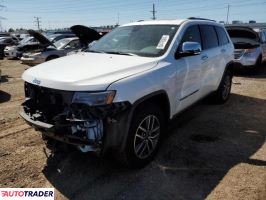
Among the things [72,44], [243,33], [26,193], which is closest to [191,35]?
[26,193]

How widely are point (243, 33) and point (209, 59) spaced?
24.5 ft

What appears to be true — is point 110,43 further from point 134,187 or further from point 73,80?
point 134,187

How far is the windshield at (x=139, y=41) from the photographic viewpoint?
423cm

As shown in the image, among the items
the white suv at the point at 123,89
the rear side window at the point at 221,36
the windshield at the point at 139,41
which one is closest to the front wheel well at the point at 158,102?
the white suv at the point at 123,89

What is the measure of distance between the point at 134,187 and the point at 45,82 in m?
1.58

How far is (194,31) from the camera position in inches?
197

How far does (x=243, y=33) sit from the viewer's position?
39.0ft

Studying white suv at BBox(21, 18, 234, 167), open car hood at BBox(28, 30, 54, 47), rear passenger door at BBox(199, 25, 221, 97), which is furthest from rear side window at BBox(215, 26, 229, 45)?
open car hood at BBox(28, 30, 54, 47)

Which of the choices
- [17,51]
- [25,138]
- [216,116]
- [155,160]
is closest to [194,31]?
[216,116]

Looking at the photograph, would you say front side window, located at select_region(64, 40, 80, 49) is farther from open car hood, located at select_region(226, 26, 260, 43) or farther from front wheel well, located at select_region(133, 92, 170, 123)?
front wheel well, located at select_region(133, 92, 170, 123)

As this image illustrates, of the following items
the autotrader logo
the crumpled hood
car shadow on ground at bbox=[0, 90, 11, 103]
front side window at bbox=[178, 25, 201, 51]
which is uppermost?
front side window at bbox=[178, 25, 201, 51]

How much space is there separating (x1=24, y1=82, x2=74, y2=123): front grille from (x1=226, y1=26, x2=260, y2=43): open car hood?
996 cm

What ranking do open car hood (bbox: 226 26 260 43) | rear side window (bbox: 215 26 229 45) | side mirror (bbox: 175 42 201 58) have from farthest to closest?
open car hood (bbox: 226 26 260 43), rear side window (bbox: 215 26 229 45), side mirror (bbox: 175 42 201 58)

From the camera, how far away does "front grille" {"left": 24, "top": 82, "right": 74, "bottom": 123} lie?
327 centimetres
